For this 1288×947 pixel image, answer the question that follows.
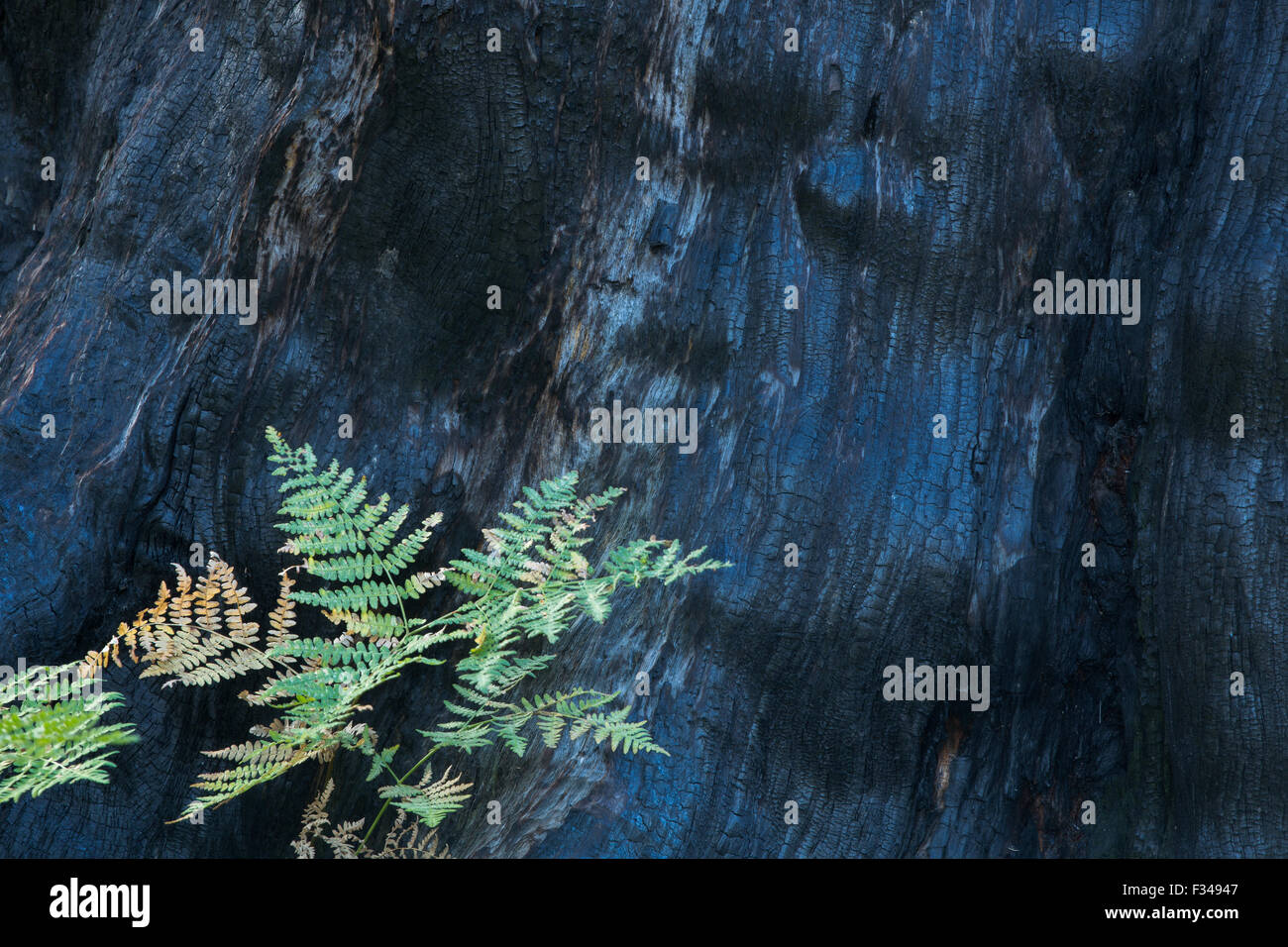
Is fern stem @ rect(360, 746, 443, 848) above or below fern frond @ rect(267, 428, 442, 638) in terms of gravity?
below

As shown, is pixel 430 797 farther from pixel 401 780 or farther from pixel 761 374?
pixel 761 374

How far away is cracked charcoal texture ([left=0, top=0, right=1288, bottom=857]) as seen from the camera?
3.10 m

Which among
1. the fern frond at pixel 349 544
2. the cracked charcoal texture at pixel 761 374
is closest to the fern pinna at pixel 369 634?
the fern frond at pixel 349 544

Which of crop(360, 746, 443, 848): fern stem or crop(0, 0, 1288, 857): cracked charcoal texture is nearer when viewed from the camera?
crop(360, 746, 443, 848): fern stem

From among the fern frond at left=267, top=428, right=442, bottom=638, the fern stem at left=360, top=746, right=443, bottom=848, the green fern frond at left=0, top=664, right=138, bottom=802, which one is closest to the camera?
the green fern frond at left=0, top=664, right=138, bottom=802

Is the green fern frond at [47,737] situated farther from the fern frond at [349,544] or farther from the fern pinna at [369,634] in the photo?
the fern frond at [349,544]

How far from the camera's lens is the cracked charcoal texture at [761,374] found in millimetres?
3098

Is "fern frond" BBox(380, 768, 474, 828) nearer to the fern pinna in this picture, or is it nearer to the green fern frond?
the fern pinna

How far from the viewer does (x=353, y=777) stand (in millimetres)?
3176

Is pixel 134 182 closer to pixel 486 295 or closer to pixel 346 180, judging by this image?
pixel 346 180

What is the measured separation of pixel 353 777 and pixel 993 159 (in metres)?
2.72

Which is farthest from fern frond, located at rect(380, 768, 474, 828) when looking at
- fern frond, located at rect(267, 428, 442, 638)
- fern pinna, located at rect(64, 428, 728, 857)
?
fern frond, located at rect(267, 428, 442, 638)

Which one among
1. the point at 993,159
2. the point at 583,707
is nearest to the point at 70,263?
the point at 583,707
